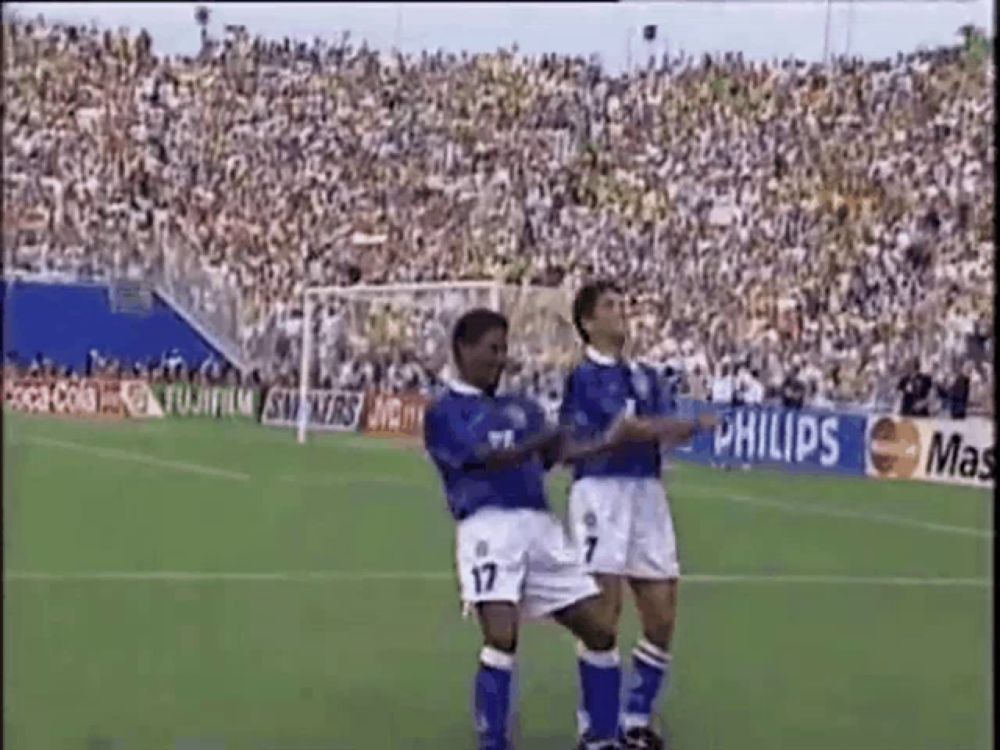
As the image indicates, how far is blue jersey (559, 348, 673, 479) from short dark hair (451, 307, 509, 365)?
394 millimetres

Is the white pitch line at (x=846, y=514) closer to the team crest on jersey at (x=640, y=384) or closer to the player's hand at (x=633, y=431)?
the team crest on jersey at (x=640, y=384)

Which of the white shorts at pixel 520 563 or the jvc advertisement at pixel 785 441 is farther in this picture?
the jvc advertisement at pixel 785 441

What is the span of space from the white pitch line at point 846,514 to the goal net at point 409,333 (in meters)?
1.42

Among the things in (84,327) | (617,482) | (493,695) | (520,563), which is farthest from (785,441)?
Answer: (520,563)

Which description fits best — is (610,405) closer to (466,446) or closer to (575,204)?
(466,446)

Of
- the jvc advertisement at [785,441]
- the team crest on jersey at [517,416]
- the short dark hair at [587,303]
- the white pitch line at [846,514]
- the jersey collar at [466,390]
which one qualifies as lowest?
the white pitch line at [846,514]

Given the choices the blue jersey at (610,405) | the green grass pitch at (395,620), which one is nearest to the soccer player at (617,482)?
the blue jersey at (610,405)

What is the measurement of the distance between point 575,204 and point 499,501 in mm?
11078

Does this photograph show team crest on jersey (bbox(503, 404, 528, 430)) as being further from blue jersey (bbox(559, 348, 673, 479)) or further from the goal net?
the goal net

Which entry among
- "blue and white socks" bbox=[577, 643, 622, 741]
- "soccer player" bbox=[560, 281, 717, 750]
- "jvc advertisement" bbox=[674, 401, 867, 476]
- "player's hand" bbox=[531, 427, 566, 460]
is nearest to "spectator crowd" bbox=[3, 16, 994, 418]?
"jvc advertisement" bbox=[674, 401, 867, 476]

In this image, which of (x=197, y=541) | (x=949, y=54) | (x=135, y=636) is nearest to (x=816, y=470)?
(x=949, y=54)

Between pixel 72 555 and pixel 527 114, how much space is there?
223 inches

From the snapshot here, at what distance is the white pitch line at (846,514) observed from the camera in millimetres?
12195

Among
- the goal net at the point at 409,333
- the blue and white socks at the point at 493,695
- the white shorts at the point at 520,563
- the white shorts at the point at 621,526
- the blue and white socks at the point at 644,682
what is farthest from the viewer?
the goal net at the point at 409,333
